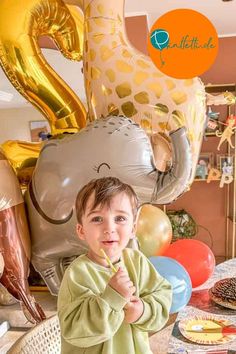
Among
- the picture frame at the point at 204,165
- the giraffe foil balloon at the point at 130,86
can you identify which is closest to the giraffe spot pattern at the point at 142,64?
the giraffe foil balloon at the point at 130,86

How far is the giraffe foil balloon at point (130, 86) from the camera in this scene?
85 cm

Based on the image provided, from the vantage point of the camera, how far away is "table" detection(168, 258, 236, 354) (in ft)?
2.85

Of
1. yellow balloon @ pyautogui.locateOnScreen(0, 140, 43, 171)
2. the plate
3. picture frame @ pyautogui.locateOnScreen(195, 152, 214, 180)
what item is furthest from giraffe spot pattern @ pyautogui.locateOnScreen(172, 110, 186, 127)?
picture frame @ pyautogui.locateOnScreen(195, 152, 214, 180)

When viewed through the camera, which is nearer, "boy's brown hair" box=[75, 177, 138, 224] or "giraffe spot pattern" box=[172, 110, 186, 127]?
"boy's brown hair" box=[75, 177, 138, 224]

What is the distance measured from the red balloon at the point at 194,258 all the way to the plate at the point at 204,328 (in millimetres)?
210

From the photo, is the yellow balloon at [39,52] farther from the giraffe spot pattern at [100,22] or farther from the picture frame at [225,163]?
the picture frame at [225,163]

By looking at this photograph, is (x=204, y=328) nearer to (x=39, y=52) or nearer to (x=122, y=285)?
(x=122, y=285)

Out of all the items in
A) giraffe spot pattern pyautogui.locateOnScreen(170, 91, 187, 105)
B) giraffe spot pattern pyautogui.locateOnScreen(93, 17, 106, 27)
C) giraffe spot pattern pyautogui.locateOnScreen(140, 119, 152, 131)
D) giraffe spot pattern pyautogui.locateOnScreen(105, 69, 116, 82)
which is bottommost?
giraffe spot pattern pyautogui.locateOnScreen(140, 119, 152, 131)

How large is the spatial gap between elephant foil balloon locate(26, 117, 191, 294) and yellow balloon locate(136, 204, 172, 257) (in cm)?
29

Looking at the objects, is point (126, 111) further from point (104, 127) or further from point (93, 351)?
point (93, 351)

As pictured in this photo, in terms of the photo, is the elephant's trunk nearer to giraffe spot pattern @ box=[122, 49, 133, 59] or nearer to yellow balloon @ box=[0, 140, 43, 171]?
giraffe spot pattern @ box=[122, 49, 133, 59]

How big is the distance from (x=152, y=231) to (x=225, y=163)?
2.18m

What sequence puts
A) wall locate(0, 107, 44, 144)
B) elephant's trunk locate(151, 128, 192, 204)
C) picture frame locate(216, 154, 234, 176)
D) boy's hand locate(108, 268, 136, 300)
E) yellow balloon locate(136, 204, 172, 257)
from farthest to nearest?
1. picture frame locate(216, 154, 234, 176)
2. wall locate(0, 107, 44, 144)
3. yellow balloon locate(136, 204, 172, 257)
4. elephant's trunk locate(151, 128, 192, 204)
5. boy's hand locate(108, 268, 136, 300)

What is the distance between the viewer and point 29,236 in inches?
32.1
